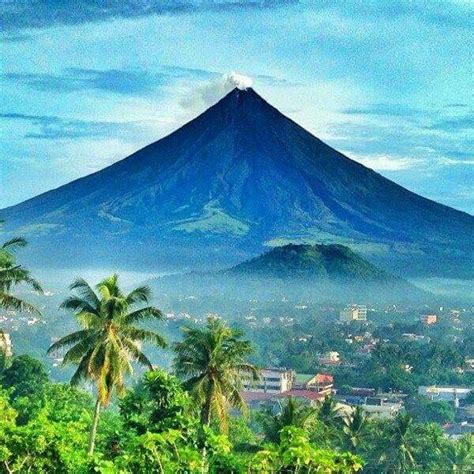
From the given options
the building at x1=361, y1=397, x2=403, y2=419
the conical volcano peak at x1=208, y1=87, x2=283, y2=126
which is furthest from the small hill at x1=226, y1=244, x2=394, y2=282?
the building at x1=361, y1=397, x2=403, y2=419

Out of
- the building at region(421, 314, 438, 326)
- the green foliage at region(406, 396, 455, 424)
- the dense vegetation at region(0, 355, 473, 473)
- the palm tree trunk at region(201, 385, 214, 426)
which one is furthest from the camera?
the building at region(421, 314, 438, 326)

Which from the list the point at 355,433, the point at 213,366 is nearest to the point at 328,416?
the point at 355,433

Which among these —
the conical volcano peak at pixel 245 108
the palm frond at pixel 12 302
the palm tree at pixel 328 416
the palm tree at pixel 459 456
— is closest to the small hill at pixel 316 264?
the conical volcano peak at pixel 245 108

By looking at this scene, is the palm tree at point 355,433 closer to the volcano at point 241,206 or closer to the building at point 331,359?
the building at point 331,359

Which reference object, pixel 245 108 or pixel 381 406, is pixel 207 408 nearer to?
pixel 381 406

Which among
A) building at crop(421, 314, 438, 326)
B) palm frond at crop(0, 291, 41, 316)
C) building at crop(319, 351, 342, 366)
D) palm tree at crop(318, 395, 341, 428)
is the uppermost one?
building at crop(421, 314, 438, 326)

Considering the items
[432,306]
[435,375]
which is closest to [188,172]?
[432,306]

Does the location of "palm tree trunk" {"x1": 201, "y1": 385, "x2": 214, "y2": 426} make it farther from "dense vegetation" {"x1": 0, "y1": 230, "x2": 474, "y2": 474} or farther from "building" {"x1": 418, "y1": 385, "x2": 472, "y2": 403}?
"building" {"x1": 418, "y1": 385, "x2": 472, "y2": 403}
